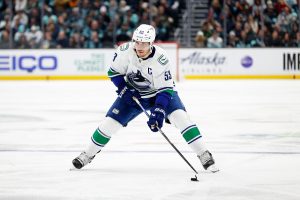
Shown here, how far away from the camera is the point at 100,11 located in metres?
18.5

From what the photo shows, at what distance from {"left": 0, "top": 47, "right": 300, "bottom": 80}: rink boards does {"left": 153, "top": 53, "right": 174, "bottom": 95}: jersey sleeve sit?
12493 millimetres

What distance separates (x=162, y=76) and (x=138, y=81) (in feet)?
0.67

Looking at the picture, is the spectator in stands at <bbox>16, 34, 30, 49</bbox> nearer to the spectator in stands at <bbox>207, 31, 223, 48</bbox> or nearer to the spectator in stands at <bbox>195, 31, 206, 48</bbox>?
the spectator in stands at <bbox>195, 31, 206, 48</bbox>

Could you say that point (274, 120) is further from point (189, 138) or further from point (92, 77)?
point (92, 77)

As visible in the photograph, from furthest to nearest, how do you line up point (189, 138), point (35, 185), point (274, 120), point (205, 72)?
point (205, 72) → point (274, 120) → point (189, 138) → point (35, 185)

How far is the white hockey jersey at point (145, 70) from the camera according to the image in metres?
5.29

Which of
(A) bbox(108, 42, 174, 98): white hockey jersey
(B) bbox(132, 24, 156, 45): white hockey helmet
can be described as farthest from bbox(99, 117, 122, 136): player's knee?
(B) bbox(132, 24, 156, 45): white hockey helmet

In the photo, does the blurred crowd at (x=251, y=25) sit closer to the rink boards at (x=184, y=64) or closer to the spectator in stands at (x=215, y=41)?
the spectator in stands at (x=215, y=41)

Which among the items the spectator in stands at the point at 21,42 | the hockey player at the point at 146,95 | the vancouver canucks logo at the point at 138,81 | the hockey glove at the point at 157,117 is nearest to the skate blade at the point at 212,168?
the hockey player at the point at 146,95

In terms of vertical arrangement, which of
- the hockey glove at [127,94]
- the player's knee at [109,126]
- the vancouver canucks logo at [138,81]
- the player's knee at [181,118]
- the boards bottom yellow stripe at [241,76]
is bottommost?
the boards bottom yellow stripe at [241,76]

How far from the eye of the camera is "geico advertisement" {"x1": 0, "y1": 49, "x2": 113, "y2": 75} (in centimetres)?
1793

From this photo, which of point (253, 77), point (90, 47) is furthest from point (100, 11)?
point (253, 77)

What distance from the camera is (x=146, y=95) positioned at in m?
5.47

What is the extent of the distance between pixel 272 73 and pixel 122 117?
517 inches
